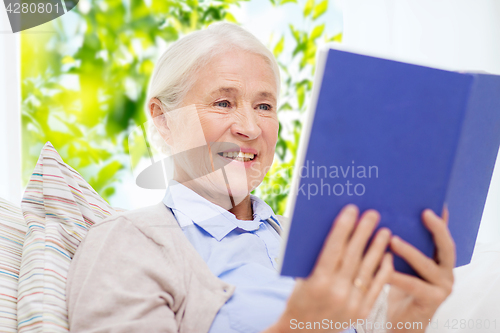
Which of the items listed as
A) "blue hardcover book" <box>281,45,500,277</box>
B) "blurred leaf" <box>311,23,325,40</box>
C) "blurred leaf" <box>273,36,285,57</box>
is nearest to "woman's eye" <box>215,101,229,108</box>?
"blue hardcover book" <box>281,45,500,277</box>

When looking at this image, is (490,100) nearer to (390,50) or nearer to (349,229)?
(349,229)

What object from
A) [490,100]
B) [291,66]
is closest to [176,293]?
[490,100]

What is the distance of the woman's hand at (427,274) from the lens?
0.61 metres

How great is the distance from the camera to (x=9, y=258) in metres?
0.84

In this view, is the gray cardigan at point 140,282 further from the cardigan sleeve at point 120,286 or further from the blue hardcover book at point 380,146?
the blue hardcover book at point 380,146

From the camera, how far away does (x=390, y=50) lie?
2.19 metres

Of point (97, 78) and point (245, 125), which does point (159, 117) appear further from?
point (97, 78)

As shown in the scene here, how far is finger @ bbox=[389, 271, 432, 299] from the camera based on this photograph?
63cm

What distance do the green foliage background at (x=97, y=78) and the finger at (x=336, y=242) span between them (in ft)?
4.62

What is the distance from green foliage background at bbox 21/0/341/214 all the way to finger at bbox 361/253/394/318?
1.43m

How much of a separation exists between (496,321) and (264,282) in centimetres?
52

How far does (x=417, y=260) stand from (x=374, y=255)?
0.29ft

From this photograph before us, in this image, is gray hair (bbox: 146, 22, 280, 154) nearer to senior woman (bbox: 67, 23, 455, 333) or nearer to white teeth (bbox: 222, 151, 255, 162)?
senior woman (bbox: 67, 23, 455, 333)

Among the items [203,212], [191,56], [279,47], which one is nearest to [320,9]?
[279,47]
